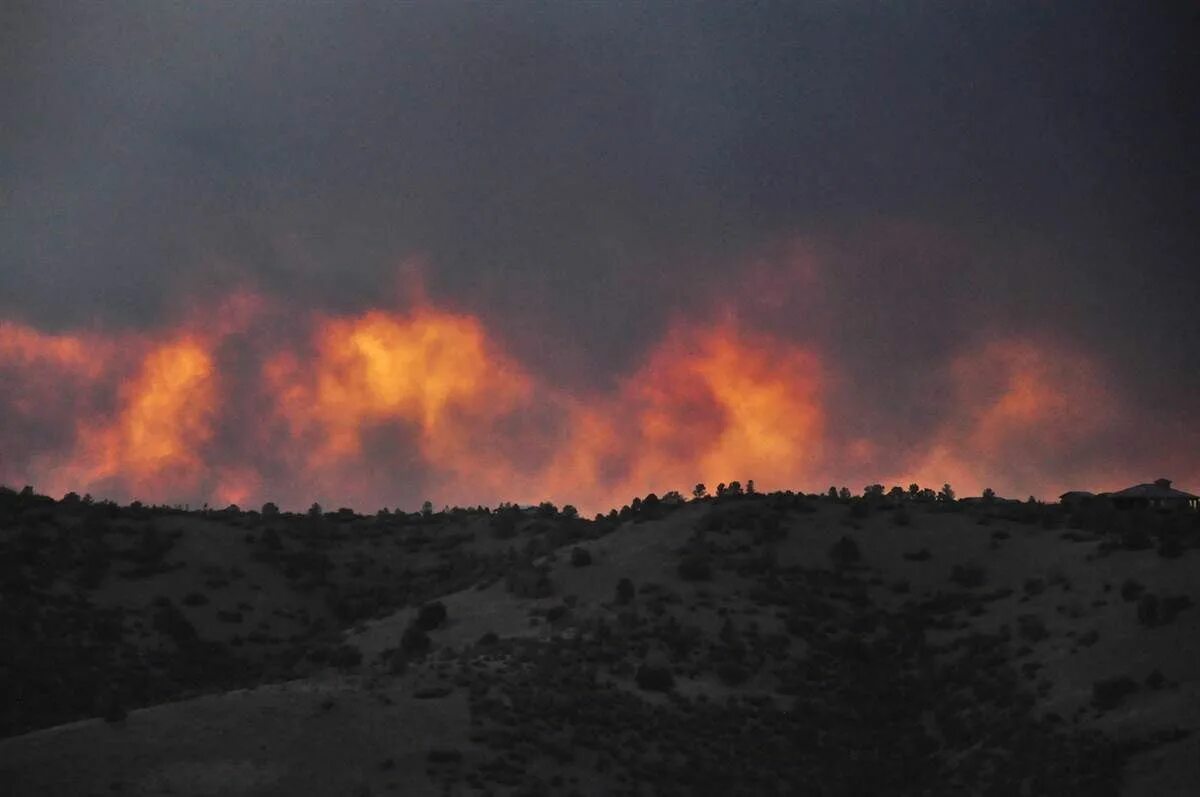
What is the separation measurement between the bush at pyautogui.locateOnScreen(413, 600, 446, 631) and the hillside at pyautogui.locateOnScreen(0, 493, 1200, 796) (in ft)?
0.70

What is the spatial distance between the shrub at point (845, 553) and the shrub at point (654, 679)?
22435 mm

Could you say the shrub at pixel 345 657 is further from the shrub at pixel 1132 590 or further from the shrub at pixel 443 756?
the shrub at pixel 1132 590

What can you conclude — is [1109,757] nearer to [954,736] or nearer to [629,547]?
[954,736]

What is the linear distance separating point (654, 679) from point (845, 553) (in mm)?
24521

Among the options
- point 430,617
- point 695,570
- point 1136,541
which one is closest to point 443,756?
point 430,617

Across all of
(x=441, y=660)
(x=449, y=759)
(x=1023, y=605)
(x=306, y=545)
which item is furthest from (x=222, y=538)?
(x=1023, y=605)

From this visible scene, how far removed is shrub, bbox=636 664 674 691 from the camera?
5338 centimetres

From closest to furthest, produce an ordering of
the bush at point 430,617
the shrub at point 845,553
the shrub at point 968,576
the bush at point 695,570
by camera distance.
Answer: the shrub at point 968,576 < the bush at point 430,617 < the bush at point 695,570 < the shrub at point 845,553

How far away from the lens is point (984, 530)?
245 ft

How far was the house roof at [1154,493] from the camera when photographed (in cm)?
9581

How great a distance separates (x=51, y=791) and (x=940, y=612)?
48485 mm

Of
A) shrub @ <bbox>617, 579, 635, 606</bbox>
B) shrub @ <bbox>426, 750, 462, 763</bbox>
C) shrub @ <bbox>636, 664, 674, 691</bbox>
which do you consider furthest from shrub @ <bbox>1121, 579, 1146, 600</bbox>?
shrub @ <bbox>426, 750, 462, 763</bbox>

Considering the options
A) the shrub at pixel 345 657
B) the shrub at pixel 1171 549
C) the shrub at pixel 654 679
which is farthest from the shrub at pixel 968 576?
the shrub at pixel 345 657

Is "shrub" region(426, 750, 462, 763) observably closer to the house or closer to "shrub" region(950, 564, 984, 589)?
"shrub" region(950, 564, 984, 589)
